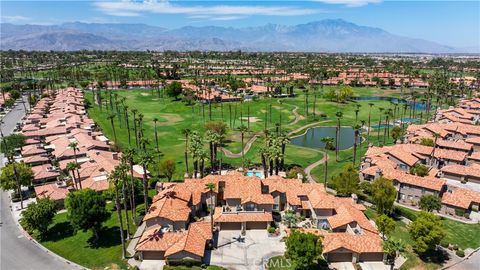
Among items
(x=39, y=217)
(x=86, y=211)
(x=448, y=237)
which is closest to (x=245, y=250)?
(x=86, y=211)

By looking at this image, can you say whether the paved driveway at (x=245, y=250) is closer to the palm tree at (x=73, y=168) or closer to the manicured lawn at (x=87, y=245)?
the manicured lawn at (x=87, y=245)

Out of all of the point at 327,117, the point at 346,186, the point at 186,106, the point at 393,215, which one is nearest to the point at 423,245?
the point at 393,215

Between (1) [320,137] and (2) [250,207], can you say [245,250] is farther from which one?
(1) [320,137]

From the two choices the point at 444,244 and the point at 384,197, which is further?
the point at 384,197

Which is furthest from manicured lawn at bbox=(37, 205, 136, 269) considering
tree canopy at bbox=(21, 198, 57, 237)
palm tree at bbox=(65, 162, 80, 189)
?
palm tree at bbox=(65, 162, 80, 189)

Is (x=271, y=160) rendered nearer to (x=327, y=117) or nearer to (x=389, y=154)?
(x=389, y=154)

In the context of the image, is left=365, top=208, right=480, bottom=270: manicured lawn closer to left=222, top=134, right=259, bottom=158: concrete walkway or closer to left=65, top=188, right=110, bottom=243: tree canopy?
left=222, top=134, right=259, bottom=158: concrete walkway
